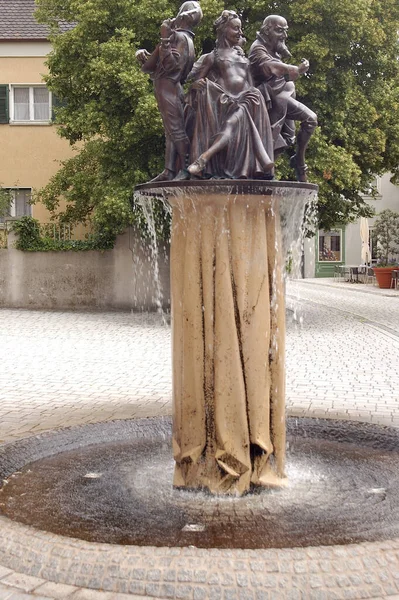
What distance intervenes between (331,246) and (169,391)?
40490 millimetres

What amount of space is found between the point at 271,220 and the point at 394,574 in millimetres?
2466

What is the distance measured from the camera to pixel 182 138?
17.9 ft

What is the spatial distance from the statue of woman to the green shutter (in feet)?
79.4

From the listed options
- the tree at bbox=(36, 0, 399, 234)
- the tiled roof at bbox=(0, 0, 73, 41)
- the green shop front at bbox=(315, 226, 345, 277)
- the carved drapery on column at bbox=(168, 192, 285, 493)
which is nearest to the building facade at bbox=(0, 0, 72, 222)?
the tiled roof at bbox=(0, 0, 73, 41)

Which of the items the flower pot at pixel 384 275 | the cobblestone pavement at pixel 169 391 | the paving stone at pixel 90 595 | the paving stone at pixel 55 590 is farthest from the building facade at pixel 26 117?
the paving stone at pixel 90 595

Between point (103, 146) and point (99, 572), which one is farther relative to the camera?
point (103, 146)

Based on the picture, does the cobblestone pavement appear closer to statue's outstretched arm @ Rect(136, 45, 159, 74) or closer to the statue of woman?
the statue of woman

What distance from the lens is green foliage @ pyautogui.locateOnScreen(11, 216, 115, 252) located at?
886 inches

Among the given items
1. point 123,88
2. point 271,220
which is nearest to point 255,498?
point 271,220

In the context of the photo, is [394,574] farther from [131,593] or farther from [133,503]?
[133,503]

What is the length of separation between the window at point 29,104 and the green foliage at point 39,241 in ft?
22.9

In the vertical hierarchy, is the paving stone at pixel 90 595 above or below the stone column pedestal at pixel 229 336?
below

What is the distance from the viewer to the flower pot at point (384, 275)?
33.6m

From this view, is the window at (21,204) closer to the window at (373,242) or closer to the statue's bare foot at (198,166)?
the window at (373,242)
